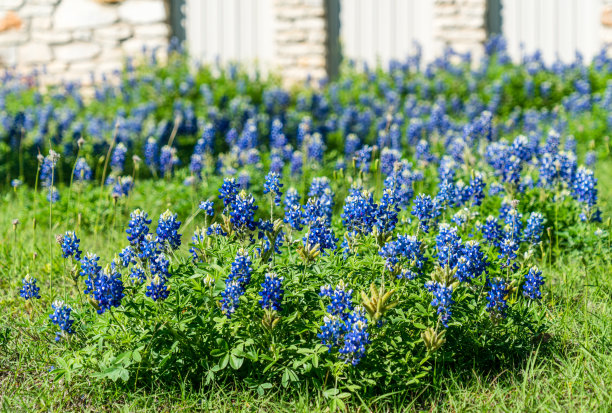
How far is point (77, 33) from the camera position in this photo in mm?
9523

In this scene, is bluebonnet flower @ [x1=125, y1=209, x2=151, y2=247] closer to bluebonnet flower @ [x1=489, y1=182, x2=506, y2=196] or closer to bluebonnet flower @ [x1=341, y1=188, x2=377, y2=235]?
bluebonnet flower @ [x1=341, y1=188, x2=377, y2=235]

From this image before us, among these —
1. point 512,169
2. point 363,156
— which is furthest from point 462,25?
point 363,156

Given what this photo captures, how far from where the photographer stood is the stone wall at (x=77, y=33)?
9.34 m

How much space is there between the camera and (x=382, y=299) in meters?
2.50

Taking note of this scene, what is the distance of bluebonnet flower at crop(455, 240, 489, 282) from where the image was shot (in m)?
2.81

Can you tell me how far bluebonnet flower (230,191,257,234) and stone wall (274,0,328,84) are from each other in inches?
251

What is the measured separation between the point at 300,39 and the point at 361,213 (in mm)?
6682

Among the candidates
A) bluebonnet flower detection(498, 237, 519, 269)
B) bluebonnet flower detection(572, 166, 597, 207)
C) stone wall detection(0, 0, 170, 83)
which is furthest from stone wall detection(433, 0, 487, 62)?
bluebonnet flower detection(498, 237, 519, 269)

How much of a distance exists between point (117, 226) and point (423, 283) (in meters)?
2.39

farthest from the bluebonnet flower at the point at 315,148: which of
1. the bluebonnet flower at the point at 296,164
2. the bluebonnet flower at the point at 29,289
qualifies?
the bluebonnet flower at the point at 29,289

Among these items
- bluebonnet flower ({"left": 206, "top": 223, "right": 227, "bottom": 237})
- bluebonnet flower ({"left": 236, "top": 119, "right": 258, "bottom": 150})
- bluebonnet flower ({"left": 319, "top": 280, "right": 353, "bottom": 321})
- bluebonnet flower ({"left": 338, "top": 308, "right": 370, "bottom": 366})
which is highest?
bluebonnet flower ({"left": 236, "top": 119, "right": 258, "bottom": 150})

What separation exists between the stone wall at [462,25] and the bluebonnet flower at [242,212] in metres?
6.98

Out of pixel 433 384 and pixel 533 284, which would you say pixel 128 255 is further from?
pixel 533 284

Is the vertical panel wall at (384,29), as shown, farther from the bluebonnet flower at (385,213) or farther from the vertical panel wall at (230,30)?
the bluebonnet flower at (385,213)
